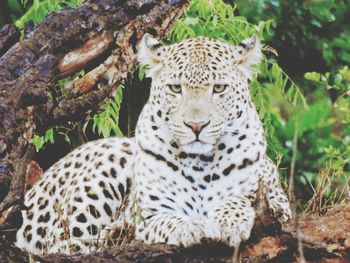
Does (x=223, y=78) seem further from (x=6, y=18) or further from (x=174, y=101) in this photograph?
(x=6, y=18)

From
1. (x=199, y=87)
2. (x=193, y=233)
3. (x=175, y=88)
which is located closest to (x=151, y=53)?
(x=175, y=88)

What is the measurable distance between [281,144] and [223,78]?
4.61 m

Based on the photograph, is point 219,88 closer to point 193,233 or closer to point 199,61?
point 199,61

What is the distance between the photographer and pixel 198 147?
8.41m

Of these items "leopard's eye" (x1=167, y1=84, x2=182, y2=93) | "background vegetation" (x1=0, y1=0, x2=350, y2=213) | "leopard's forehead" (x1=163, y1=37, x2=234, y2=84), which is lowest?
"background vegetation" (x1=0, y1=0, x2=350, y2=213)

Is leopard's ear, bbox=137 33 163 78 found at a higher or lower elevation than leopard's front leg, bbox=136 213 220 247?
higher

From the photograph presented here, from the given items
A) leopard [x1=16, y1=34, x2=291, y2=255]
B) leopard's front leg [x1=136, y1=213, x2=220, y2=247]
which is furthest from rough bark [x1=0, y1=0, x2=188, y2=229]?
leopard's front leg [x1=136, y1=213, x2=220, y2=247]

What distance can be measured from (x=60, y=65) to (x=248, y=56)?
1.54 m

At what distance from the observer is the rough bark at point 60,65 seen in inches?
293

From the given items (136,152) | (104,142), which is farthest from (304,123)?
(104,142)

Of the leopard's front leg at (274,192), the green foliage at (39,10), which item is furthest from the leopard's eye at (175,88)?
the green foliage at (39,10)

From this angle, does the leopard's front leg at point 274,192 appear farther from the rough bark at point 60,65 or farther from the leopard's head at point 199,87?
the rough bark at point 60,65

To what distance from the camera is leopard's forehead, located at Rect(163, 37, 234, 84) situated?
862cm

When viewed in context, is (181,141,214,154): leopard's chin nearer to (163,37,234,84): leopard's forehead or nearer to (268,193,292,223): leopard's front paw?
(163,37,234,84): leopard's forehead
